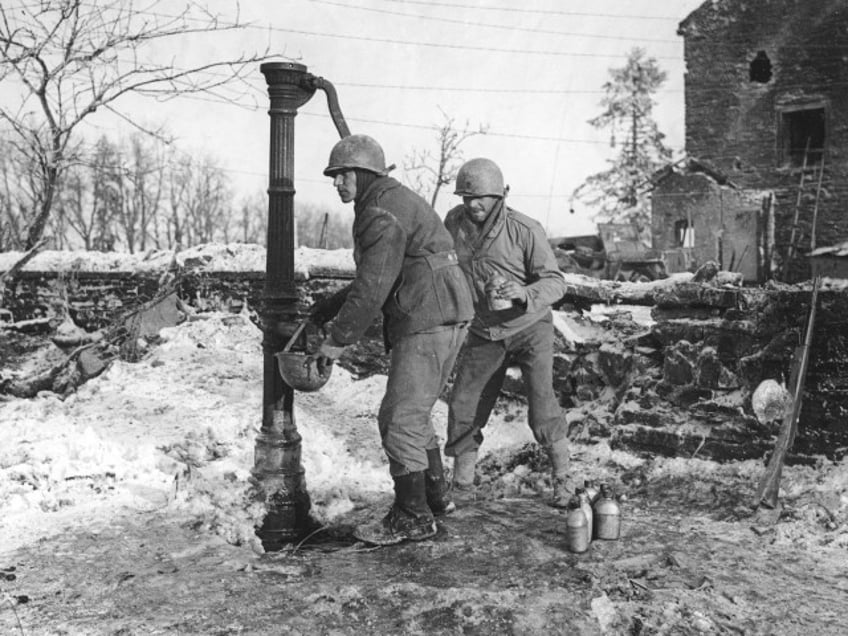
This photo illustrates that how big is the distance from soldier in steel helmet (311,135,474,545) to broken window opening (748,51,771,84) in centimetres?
2298

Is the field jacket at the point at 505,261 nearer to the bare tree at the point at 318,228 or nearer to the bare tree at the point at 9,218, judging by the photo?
the bare tree at the point at 9,218

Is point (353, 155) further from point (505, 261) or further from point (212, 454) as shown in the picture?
point (212, 454)

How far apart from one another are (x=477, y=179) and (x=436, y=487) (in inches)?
79.2

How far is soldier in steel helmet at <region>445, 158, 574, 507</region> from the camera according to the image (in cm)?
522

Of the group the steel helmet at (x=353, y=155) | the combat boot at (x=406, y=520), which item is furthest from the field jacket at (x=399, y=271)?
the combat boot at (x=406, y=520)

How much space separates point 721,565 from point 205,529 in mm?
2801

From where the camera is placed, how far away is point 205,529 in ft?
14.7

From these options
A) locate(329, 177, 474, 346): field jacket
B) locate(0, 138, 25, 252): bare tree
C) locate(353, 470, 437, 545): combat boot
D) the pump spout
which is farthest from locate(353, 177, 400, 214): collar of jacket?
locate(0, 138, 25, 252): bare tree

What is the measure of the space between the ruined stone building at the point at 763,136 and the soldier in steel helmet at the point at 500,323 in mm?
18665

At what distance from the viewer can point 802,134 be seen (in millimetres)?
24156

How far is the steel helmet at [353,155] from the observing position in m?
4.54

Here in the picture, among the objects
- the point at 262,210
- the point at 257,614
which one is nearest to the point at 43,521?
the point at 257,614

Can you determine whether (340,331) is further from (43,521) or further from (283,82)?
(43,521)

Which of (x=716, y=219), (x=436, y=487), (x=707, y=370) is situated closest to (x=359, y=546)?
(x=436, y=487)
